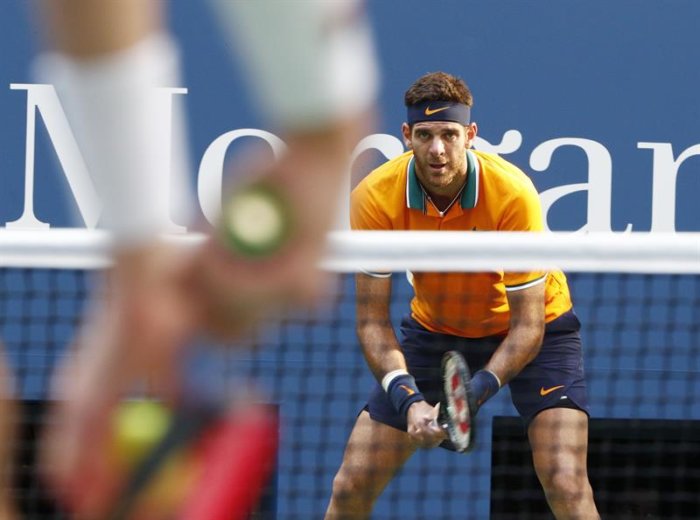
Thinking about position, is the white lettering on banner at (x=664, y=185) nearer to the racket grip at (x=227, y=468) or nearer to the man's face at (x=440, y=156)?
the man's face at (x=440, y=156)

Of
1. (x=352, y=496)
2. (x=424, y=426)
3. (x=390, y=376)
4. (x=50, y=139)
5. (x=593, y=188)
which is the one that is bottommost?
(x=352, y=496)

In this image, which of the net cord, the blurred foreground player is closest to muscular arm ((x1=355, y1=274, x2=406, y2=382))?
the net cord

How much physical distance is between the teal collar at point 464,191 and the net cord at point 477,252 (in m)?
0.97

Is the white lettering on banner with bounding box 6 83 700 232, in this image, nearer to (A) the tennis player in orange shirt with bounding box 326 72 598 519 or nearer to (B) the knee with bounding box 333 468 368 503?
(A) the tennis player in orange shirt with bounding box 326 72 598 519

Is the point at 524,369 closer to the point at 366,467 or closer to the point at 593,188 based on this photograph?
the point at 366,467

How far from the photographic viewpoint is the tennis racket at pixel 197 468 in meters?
1.33

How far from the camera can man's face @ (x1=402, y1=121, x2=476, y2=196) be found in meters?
4.16

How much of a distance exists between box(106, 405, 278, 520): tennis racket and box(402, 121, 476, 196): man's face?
2.79 m

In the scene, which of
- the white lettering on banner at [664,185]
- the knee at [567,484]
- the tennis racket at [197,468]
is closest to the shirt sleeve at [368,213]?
the knee at [567,484]

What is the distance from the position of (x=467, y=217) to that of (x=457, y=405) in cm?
70

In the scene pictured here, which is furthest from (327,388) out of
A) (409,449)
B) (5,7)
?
(5,7)

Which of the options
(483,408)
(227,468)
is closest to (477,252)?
(483,408)

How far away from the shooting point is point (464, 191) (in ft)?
13.6

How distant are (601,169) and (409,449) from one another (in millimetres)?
1366
